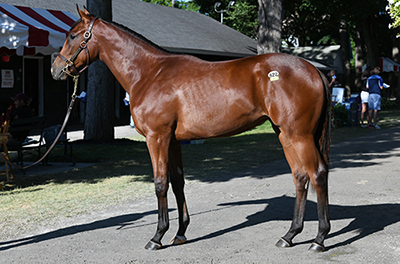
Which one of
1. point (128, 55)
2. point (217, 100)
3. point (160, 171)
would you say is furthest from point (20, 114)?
point (217, 100)

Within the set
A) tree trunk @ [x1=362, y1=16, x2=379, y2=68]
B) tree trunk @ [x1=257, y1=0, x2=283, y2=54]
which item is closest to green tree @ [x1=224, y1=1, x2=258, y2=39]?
tree trunk @ [x1=362, y1=16, x2=379, y2=68]

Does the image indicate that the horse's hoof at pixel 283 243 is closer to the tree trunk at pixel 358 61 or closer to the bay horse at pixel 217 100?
the bay horse at pixel 217 100

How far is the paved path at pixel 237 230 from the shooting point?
434cm

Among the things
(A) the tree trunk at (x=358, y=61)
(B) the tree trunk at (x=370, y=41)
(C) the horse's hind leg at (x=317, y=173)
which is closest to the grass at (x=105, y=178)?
Answer: (C) the horse's hind leg at (x=317, y=173)

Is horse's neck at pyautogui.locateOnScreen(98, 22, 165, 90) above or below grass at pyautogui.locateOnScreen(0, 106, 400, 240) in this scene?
above

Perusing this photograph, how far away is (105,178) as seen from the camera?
8.46m

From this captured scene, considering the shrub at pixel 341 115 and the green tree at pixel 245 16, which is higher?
the green tree at pixel 245 16

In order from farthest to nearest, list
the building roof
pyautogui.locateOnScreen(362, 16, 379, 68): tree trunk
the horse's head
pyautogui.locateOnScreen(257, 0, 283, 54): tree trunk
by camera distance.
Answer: pyautogui.locateOnScreen(362, 16, 379, 68): tree trunk < the building roof < pyautogui.locateOnScreen(257, 0, 283, 54): tree trunk < the horse's head

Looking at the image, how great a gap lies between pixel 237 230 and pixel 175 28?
62.6ft

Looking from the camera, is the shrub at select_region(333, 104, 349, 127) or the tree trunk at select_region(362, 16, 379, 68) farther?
the tree trunk at select_region(362, 16, 379, 68)

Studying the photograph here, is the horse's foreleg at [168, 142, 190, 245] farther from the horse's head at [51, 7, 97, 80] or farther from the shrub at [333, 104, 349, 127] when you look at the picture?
the shrub at [333, 104, 349, 127]

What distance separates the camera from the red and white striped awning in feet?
28.2

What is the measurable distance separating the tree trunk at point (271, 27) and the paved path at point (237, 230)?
6921 millimetres

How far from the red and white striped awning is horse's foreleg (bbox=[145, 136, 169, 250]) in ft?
17.6
